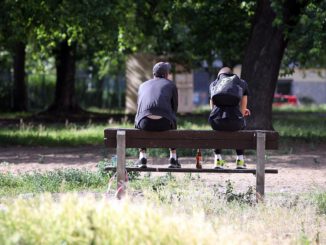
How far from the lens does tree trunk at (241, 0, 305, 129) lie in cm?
2088

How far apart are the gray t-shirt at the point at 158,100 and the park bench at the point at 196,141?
0.30 metres

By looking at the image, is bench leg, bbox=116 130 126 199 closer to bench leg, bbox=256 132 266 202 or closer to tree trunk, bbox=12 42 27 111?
bench leg, bbox=256 132 266 202

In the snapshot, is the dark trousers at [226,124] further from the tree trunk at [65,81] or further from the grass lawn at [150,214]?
the tree trunk at [65,81]

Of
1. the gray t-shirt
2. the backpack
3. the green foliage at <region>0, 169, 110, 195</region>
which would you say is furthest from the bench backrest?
the green foliage at <region>0, 169, 110, 195</region>

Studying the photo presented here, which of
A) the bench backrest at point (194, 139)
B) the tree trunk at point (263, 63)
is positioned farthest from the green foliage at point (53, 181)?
the tree trunk at point (263, 63)

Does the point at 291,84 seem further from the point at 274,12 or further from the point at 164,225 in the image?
the point at 164,225

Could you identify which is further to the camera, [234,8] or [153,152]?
[234,8]

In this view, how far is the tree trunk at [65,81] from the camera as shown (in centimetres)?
3744

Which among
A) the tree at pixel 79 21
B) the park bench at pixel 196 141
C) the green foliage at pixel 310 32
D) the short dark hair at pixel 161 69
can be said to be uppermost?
the tree at pixel 79 21

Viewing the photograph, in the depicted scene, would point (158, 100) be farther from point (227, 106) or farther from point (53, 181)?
point (53, 181)

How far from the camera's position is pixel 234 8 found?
85.9 feet

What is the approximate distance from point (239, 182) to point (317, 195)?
2.47 meters

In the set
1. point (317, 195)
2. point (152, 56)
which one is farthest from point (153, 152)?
point (152, 56)

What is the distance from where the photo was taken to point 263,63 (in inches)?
826
